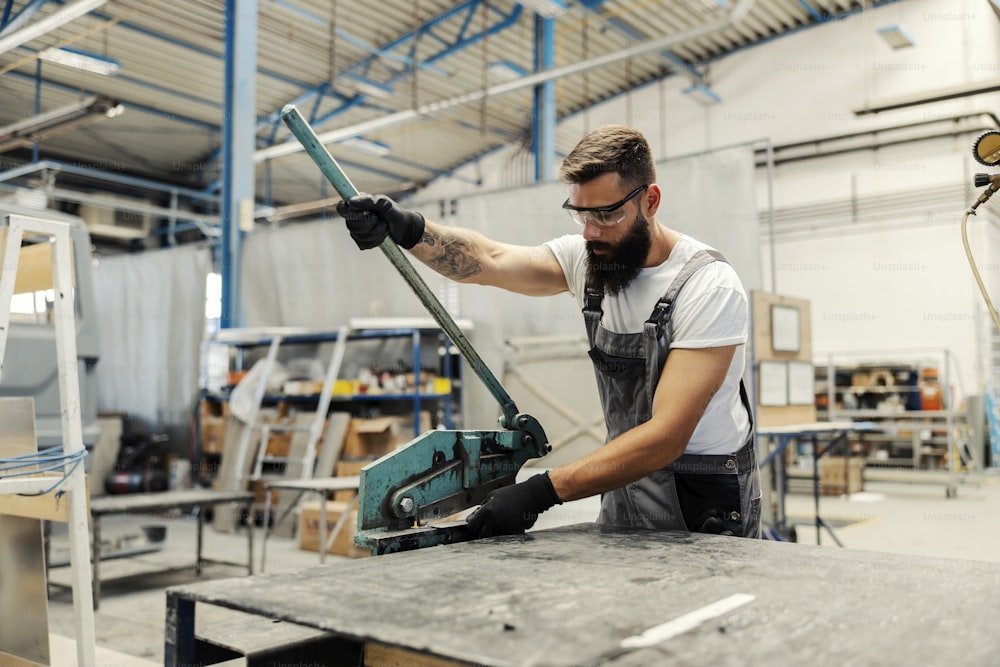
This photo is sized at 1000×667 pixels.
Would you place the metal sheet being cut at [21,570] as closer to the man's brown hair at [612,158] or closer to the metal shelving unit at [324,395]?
the man's brown hair at [612,158]

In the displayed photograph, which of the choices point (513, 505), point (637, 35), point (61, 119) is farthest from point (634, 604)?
point (637, 35)

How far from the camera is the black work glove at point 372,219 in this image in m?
1.56

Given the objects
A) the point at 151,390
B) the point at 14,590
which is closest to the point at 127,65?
the point at 151,390

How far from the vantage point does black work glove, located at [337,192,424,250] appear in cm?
156

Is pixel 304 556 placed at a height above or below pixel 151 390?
below

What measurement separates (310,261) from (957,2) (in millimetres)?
9060

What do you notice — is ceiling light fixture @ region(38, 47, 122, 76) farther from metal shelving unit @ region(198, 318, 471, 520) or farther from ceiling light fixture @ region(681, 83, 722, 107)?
ceiling light fixture @ region(681, 83, 722, 107)

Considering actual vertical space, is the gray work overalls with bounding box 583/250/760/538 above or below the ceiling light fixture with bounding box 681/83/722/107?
below

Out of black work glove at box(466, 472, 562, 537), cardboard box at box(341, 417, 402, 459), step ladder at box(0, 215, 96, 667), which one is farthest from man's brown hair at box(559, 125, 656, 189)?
cardboard box at box(341, 417, 402, 459)

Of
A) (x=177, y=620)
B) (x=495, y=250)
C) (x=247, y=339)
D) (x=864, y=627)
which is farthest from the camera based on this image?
(x=247, y=339)

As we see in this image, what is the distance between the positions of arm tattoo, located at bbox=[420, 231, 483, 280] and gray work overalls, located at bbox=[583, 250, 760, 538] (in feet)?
1.06

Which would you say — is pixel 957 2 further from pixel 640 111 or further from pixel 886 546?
pixel 886 546

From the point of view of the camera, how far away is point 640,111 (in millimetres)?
12883

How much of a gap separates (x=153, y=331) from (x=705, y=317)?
24.2 ft
